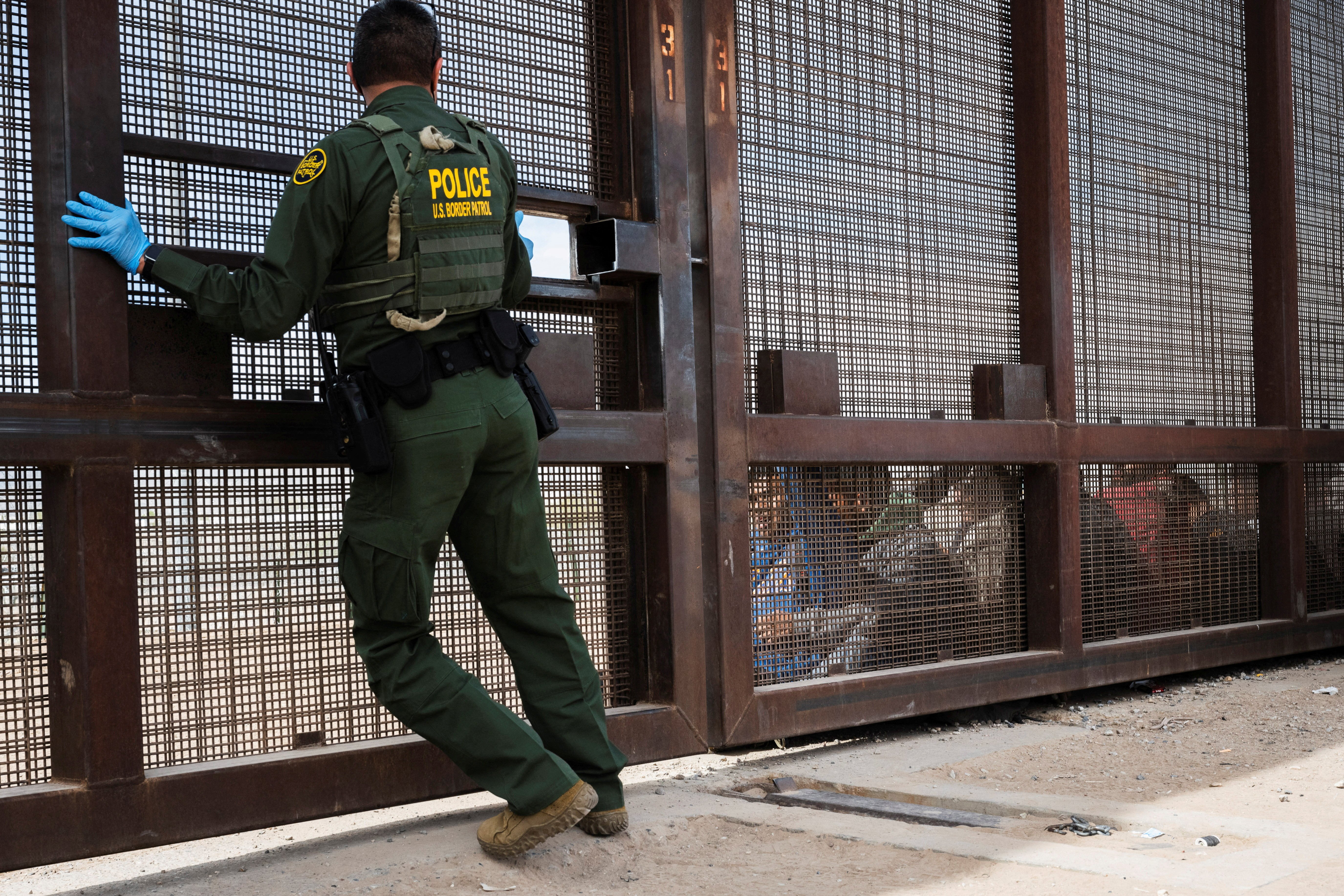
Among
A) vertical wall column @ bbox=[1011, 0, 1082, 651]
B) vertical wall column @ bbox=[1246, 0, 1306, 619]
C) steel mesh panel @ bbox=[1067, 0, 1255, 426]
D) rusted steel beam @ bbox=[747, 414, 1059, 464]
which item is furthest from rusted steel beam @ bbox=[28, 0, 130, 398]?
vertical wall column @ bbox=[1246, 0, 1306, 619]

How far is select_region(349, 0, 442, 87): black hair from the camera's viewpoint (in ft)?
8.73

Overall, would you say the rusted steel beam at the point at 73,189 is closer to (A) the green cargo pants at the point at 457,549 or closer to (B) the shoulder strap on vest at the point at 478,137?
(A) the green cargo pants at the point at 457,549

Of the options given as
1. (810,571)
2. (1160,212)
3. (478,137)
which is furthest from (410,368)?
(1160,212)

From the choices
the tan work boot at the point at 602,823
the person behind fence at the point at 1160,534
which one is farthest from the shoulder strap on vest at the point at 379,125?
the person behind fence at the point at 1160,534

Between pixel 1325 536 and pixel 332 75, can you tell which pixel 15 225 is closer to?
pixel 332 75

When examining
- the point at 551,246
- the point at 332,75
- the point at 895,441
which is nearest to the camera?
the point at 332,75

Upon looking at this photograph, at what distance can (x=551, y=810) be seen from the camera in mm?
2543

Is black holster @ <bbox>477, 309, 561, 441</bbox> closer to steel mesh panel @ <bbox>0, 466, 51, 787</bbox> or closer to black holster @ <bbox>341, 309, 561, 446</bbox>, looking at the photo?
black holster @ <bbox>341, 309, 561, 446</bbox>

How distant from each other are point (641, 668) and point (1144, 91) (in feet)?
10.9

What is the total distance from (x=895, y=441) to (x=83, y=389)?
247cm

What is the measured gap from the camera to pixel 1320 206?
5.75 metres

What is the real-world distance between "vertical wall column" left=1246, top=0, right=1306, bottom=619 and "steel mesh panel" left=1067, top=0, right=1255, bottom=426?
52mm

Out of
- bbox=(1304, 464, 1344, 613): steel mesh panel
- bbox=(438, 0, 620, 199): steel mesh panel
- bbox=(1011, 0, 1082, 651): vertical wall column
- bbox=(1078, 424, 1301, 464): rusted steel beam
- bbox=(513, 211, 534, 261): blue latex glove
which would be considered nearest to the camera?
bbox=(513, 211, 534, 261): blue latex glove

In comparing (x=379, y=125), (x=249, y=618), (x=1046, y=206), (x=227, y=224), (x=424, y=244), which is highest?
(x=1046, y=206)
